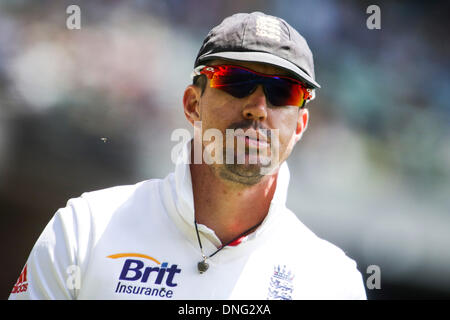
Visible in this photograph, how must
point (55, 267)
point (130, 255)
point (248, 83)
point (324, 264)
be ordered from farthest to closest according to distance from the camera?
point (324, 264) → point (248, 83) → point (130, 255) → point (55, 267)

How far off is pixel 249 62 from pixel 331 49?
237 centimetres

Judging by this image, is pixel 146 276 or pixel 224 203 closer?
pixel 146 276

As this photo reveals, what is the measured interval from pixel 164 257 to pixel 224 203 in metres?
0.38

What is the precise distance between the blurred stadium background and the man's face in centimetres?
175

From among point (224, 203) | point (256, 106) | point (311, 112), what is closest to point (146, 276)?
point (224, 203)

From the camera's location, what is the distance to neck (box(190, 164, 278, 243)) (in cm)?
205

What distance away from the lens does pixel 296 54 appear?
202 centimetres

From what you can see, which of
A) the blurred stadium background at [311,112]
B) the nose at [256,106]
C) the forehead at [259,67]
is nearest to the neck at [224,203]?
the nose at [256,106]

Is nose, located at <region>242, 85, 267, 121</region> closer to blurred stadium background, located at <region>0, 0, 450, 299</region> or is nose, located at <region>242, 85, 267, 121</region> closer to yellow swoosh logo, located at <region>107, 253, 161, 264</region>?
yellow swoosh logo, located at <region>107, 253, 161, 264</region>

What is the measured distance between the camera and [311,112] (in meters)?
3.95

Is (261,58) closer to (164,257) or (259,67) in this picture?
(259,67)

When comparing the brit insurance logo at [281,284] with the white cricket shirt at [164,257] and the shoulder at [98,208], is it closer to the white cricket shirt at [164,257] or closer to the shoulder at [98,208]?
the white cricket shirt at [164,257]

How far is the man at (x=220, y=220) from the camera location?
1823 mm

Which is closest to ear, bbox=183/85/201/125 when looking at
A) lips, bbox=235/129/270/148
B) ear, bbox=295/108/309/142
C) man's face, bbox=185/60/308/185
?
man's face, bbox=185/60/308/185
